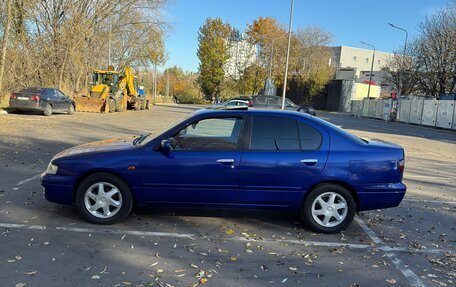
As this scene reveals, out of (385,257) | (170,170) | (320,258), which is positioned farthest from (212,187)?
(385,257)

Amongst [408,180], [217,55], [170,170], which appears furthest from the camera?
[217,55]

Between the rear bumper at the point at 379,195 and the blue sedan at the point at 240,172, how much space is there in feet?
0.04

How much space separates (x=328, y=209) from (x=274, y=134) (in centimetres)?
118

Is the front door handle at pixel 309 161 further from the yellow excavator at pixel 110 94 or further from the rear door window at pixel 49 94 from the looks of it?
the yellow excavator at pixel 110 94

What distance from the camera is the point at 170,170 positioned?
493 cm

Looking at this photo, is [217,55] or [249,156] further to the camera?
[217,55]

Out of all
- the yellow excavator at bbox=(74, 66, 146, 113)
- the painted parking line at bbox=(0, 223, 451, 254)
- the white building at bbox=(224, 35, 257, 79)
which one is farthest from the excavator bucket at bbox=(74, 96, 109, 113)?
the white building at bbox=(224, 35, 257, 79)

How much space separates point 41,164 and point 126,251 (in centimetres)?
521

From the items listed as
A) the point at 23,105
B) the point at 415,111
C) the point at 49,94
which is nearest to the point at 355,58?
the point at 415,111

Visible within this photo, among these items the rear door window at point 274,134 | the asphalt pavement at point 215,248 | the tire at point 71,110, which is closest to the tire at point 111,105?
the tire at point 71,110

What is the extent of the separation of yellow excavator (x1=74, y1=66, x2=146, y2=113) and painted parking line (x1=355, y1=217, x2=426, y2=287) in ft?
76.4

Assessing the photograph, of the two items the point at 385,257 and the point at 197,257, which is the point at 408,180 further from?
the point at 197,257

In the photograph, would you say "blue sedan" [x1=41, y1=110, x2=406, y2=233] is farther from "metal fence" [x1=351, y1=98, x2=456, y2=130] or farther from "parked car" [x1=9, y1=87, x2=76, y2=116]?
"metal fence" [x1=351, y1=98, x2=456, y2=130]

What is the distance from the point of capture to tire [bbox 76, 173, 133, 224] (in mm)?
5020
